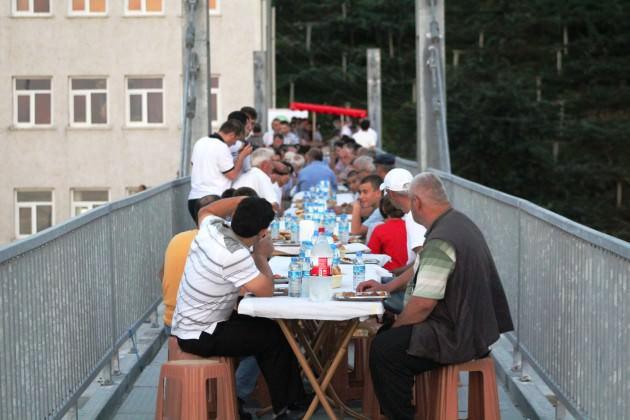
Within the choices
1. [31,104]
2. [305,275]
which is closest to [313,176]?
[305,275]

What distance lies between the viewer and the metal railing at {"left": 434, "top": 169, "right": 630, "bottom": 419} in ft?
21.1

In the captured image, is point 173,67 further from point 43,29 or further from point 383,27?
point 383,27

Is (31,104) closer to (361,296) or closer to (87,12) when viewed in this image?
(87,12)

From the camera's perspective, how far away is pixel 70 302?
26.2ft

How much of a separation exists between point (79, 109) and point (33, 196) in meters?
3.55

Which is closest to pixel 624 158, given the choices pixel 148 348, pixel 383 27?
pixel 383 27

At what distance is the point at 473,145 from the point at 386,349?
206 feet

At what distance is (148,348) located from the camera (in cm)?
1117

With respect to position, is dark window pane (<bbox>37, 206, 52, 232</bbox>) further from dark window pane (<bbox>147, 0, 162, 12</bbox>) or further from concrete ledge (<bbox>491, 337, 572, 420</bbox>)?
concrete ledge (<bbox>491, 337, 572, 420</bbox>)

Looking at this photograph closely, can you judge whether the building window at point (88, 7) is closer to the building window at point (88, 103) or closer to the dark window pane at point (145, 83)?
the building window at point (88, 103)

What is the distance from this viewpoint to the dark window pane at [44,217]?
159 feet

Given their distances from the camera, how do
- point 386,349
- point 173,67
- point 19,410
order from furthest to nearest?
point 173,67 → point 386,349 → point 19,410

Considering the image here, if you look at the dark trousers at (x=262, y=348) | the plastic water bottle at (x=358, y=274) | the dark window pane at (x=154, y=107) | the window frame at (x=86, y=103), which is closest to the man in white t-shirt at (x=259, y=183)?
the plastic water bottle at (x=358, y=274)

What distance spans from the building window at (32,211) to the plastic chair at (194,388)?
135ft
